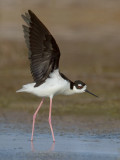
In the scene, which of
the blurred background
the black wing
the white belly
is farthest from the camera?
the blurred background

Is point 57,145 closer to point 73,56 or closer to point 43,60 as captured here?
point 43,60

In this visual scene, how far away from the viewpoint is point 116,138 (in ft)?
32.0

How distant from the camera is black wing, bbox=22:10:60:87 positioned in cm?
932

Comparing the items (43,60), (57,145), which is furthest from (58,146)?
(43,60)

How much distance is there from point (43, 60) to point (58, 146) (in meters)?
1.42

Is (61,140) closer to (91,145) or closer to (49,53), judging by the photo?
(91,145)

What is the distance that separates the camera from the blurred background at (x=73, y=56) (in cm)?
1278

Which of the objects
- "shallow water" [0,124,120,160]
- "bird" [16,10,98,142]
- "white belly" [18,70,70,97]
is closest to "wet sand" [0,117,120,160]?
"shallow water" [0,124,120,160]

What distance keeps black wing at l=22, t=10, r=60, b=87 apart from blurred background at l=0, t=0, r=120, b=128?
201cm

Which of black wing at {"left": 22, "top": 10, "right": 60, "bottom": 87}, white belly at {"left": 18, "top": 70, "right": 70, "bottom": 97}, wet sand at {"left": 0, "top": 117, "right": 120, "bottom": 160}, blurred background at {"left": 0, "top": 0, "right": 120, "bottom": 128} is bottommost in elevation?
blurred background at {"left": 0, "top": 0, "right": 120, "bottom": 128}

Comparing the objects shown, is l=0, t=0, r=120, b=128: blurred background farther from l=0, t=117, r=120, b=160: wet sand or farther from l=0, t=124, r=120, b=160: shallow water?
l=0, t=124, r=120, b=160: shallow water

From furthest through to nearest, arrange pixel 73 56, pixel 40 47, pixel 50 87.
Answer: pixel 73 56 → pixel 50 87 → pixel 40 47

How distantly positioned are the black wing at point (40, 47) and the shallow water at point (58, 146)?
104cm

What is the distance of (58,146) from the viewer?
907cm
